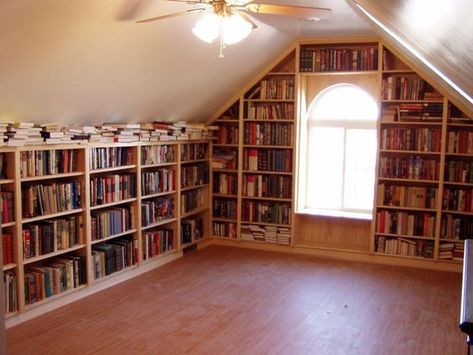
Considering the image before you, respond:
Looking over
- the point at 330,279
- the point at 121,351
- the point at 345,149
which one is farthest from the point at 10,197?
the point at 345,149

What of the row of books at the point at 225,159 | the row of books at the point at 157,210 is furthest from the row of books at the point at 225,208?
the row of books at the point at 157,210

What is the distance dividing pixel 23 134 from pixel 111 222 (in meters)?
1.36

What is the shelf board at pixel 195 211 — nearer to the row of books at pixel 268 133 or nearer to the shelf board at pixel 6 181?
the row of books at pixel 268 133

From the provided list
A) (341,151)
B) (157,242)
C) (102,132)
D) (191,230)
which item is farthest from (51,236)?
(341,151)

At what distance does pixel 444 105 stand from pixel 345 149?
1.31 meters

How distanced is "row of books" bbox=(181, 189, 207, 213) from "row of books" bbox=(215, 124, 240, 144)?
27.8 inches

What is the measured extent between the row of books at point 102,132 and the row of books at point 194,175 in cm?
38

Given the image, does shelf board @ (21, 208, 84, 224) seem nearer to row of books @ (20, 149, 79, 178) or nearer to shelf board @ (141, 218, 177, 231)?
row of books @ (20, 149, 79, 178)

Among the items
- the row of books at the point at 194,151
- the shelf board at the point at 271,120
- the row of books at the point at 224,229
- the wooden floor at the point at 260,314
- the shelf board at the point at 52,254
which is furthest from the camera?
the row of books at the point at 224,229

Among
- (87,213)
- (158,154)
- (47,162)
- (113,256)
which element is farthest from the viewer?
(158,154)

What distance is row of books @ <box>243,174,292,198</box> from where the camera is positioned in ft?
20.7

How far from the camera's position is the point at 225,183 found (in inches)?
261

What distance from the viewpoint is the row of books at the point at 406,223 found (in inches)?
224

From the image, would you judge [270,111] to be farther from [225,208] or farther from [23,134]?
[23,134]
